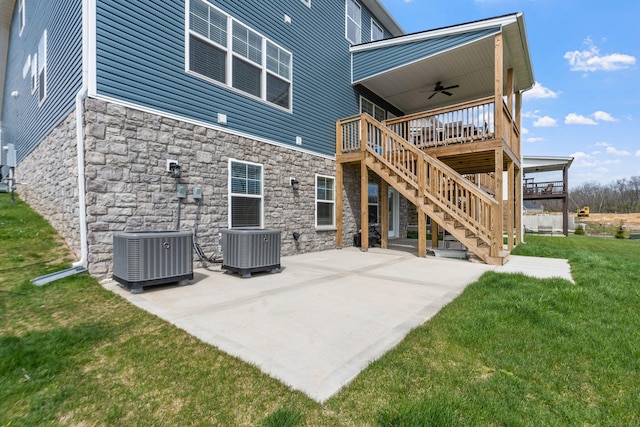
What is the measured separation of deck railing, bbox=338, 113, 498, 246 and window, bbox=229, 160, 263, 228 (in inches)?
130

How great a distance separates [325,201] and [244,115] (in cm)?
339

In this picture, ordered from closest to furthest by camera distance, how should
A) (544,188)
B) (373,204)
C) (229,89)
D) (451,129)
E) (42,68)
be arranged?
(229,89)
(42,68)
(451,129)
(373,204)
(544,188)

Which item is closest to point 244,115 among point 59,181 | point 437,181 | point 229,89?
point 229,89

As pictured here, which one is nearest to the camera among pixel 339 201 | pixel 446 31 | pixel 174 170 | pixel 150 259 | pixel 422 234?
pixel 150 259

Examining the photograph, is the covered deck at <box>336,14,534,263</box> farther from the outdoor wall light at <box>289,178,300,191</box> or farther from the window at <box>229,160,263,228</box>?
the window at <box>229,160,263,228</box>

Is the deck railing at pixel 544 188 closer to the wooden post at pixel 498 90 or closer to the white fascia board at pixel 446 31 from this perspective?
the wooden post at pixel 498 90

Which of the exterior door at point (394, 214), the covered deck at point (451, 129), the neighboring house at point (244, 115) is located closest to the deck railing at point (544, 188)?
the neighboring house at point (244, 115)

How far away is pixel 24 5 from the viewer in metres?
8.60

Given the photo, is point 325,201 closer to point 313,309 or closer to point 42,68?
point 313,309

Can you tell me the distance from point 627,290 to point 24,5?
14960 mm

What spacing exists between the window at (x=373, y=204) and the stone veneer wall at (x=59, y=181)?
801 centimetres

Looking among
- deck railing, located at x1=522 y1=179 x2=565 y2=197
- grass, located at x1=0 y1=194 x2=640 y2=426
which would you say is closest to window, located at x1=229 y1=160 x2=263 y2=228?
grass, located at x1=0 y1=194 x2=640 y2=426

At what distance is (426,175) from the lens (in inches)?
292

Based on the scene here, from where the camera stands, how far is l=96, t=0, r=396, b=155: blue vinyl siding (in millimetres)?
4812
